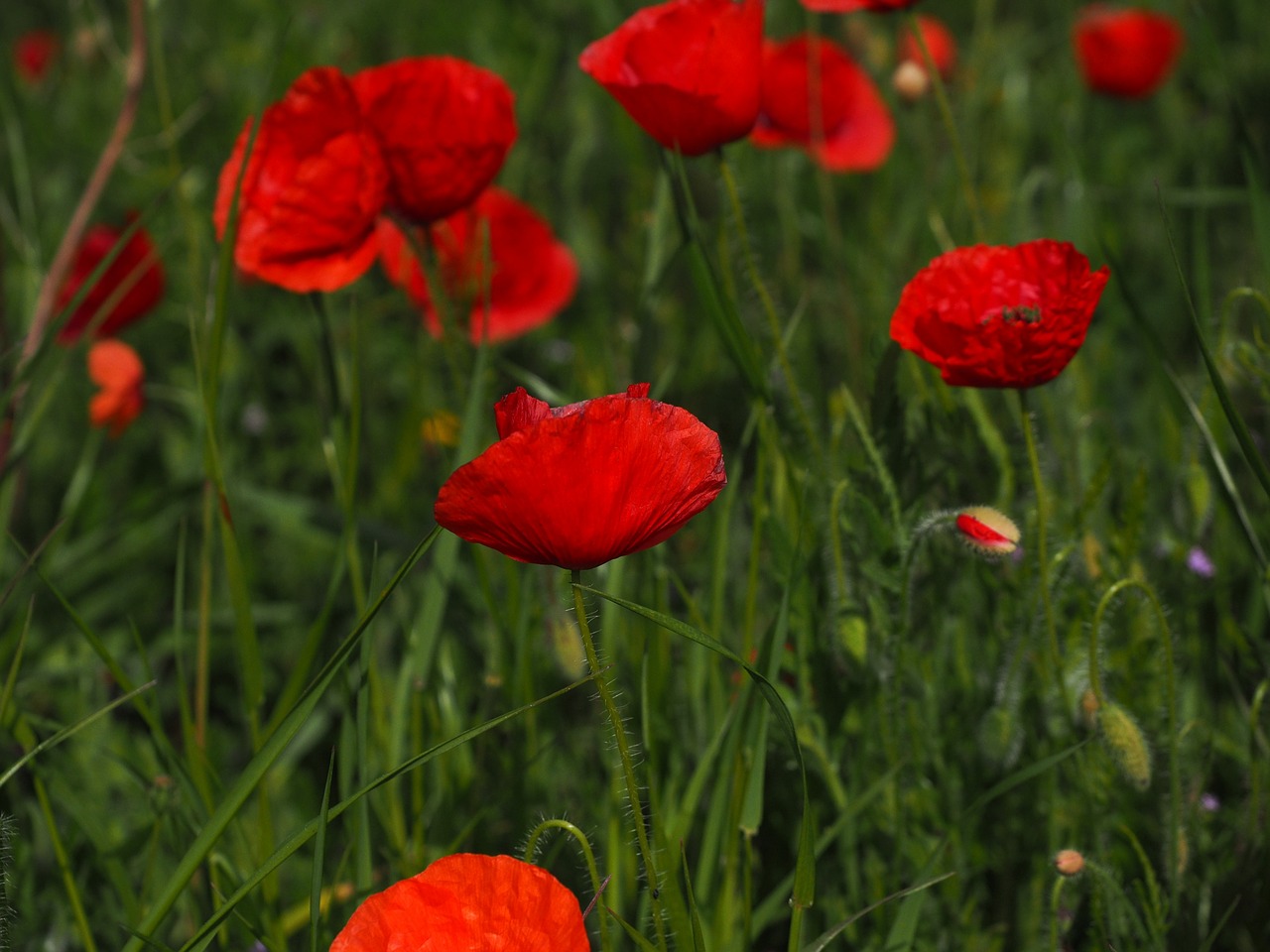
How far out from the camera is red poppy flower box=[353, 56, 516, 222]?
1392 millimetres

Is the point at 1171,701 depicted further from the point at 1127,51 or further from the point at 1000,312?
the point at 1127,51

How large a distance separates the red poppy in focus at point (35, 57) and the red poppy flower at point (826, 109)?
240 centimetres

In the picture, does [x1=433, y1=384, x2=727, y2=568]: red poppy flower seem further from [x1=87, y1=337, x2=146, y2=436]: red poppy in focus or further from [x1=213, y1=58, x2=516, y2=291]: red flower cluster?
[x1=87, y1=337, x2=146, y2=436]: red poppy in focus

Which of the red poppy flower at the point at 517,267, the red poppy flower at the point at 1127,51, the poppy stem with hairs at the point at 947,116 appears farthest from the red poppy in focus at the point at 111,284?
the red poppy flower at the point at 1127,51

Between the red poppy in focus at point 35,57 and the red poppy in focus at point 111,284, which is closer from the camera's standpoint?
the red poppy in focus at point 111,284

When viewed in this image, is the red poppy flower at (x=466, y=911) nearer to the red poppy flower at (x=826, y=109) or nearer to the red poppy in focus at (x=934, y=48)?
the red poppy flower at (x=826, y=109)

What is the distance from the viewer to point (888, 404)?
4.36 feet

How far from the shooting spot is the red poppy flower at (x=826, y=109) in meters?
2.25

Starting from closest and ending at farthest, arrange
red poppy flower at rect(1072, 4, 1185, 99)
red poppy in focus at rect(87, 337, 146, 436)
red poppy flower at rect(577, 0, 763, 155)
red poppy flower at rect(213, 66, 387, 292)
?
1. red poppy flower at rect(577, 0, 763, 155)
2. red poppy flower at rect(213, 66, 387, 292)
3. red poppy in focus at rect(87, 337, 146, 436)
4. red poppy flower at rect(1072, 4, 1185, 99)

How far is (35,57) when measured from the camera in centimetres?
380

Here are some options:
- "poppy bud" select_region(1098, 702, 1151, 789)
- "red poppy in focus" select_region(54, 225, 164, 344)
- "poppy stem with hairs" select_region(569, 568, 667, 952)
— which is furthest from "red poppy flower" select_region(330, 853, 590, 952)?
"red poppy in focus" select_region(54, 225, 164, 344)

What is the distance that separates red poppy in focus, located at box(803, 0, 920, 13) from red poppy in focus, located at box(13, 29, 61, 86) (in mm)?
2957

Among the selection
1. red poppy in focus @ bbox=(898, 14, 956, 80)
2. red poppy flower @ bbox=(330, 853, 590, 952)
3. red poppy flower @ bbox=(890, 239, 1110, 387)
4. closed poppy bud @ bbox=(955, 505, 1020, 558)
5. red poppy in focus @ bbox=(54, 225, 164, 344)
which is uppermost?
red poppy flower @ bbox=(890, 239, 1110, 387)

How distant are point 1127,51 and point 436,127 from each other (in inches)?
81.6
